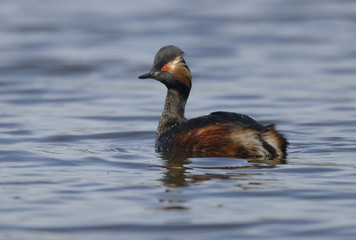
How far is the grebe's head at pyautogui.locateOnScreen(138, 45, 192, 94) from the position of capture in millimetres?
9023

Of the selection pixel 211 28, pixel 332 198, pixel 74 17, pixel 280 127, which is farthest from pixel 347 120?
pixel 74 17

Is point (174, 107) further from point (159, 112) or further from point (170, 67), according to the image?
point (159, 112)

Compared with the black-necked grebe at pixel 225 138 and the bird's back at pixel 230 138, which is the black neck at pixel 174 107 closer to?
the black-necked grebe at pixel 225 138

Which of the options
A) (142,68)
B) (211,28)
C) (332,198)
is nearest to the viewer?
(332,198)

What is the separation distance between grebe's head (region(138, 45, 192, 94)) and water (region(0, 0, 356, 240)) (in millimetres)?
831

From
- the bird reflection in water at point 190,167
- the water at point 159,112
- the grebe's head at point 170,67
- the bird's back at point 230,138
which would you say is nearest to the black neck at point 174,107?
the grebe's head at point 170,67

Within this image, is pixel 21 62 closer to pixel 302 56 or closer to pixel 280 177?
pixel 302 56

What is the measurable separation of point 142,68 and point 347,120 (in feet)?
17.8

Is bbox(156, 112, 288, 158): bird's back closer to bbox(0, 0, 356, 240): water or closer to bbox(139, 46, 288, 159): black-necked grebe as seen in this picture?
bbox(139, 46, 288, 159): black-necked grebe

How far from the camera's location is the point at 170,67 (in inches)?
357

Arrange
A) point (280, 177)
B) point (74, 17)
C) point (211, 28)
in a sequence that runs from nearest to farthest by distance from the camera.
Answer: point (280, 177), point (211, 28), point (74, 17)

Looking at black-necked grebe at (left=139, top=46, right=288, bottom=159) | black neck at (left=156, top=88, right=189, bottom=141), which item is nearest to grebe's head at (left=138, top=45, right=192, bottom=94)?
black neck at (left=156, top=88, right=189, bottom=141)

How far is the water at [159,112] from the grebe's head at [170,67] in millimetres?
831

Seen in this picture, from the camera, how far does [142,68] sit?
15320mm
